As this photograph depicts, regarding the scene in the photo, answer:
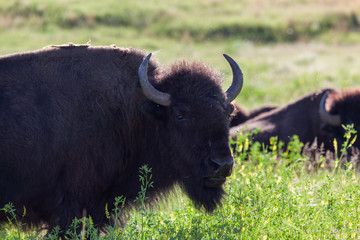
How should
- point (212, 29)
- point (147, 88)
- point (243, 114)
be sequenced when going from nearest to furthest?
point (147, 88)
point (243, 114)
point (212, 29)

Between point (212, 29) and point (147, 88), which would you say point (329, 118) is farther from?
point (212, 29)

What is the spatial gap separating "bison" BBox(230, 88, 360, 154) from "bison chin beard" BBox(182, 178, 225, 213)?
3843 mm

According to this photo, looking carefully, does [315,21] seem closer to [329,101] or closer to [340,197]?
A: [329,101]

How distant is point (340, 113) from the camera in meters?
9.88

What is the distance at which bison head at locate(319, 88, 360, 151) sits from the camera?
9.73m

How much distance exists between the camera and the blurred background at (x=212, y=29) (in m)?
23.8

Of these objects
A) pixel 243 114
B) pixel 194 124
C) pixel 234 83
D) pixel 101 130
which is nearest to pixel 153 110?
pixel 194 124

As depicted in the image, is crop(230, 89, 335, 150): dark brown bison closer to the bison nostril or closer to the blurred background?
the bison nostril

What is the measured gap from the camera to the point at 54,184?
17.9ft

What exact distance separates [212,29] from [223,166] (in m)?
26.5

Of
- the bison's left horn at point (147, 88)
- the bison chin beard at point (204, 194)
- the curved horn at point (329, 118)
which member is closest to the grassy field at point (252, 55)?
the bison chin beard at point (204, 194)

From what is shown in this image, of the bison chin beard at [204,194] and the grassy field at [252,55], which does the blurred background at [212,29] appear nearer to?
the grassy field at [252,55]

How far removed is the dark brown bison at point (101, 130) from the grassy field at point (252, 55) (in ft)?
1.29

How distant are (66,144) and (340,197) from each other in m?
2.92
